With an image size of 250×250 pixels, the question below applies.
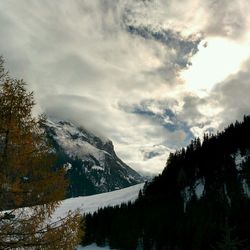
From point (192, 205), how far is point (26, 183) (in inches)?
5304

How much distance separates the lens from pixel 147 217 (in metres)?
145

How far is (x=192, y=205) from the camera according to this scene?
474 feet

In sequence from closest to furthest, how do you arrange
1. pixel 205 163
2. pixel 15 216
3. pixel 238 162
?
pixel 15 216 < pixel 238 162 < pixel 205 163

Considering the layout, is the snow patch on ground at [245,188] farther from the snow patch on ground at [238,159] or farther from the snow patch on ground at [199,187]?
the snow patch on ground at [199,187]

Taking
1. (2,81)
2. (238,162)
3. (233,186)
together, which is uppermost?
(238,162)

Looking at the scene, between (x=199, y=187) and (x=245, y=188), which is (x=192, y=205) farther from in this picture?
(x=245, y=188)

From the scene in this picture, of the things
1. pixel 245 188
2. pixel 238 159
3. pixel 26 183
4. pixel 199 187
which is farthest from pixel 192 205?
pixel 26 183

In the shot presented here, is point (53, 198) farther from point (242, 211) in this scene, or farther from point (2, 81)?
point (242, 211)

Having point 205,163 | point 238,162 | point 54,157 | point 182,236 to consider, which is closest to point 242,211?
point 182,236

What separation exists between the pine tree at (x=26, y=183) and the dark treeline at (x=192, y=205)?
3656 inches

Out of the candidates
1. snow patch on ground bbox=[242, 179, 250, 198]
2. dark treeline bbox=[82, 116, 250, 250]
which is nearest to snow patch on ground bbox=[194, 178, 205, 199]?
dark treeline bbox=[82, 116, 250, 250]

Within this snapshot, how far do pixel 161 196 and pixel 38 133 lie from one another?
6302 inches

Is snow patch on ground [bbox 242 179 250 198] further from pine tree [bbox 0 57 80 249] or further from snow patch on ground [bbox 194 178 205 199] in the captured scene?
pine tree [bbox 0 57 80 249]

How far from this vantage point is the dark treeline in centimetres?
11694
